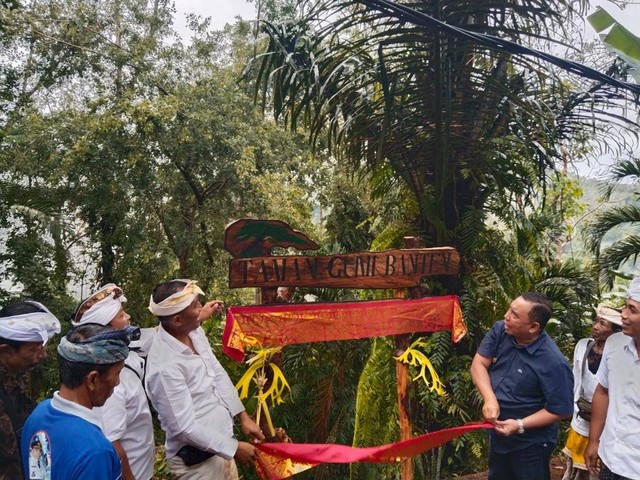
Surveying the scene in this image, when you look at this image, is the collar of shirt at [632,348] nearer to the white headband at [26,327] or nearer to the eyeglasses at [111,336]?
the eyeglasses at [111,336]

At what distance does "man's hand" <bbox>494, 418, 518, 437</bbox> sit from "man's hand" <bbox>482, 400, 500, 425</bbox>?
26 millimetres

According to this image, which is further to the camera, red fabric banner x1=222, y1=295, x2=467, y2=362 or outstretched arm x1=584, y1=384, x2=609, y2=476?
red fabric banner x1=222, y1=295, x2=467, y2=362

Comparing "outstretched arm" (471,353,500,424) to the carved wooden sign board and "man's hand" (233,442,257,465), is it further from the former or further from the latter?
"man's hand" (233,442,257,465)

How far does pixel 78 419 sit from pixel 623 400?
2.41m

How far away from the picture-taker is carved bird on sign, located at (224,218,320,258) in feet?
12.0

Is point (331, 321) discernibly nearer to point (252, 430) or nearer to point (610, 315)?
point (252, 430)

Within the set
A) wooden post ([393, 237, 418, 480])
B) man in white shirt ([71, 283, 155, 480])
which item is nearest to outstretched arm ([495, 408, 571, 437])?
wooden post ([393, 237, 418, 480])

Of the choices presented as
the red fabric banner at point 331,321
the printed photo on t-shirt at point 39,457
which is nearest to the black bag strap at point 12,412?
the printed photo on t-shirt at point 39,457

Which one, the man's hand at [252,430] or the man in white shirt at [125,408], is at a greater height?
the man in white shirt at [125,408]

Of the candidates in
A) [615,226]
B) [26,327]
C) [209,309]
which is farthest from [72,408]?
[615,226]

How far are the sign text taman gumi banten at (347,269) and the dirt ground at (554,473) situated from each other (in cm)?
197

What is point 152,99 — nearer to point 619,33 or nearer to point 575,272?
point 575,272

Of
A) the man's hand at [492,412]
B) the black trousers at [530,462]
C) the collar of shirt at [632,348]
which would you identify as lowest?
the black trousers at [530,462]

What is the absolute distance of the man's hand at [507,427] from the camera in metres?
3.12
